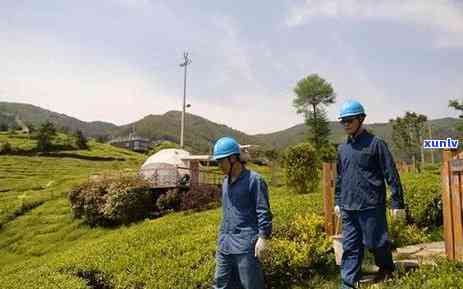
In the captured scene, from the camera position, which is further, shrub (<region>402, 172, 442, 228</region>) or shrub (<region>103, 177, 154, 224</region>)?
shrub (<region>103, 177, 154, 224</region>)

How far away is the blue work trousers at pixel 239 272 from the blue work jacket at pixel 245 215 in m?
0.08

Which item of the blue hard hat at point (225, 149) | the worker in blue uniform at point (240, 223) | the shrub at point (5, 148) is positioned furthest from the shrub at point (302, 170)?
the shrub at point (5, 148)

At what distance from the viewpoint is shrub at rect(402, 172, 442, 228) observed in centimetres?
881

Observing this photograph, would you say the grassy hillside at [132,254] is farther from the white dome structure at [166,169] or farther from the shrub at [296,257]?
the white dome structure at [166,169]

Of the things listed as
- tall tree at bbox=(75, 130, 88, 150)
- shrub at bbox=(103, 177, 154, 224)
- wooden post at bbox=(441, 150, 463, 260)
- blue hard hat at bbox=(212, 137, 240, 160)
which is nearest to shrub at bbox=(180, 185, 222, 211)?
shrub at bbox=(103, 177, 154, 224)

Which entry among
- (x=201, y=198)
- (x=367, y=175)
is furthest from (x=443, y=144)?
(x=201, y=198)

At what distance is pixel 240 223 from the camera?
4.93 meters

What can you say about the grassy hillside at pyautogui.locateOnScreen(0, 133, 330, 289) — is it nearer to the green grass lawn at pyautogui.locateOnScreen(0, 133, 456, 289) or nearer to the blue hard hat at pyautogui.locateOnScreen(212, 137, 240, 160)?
the green grass lawn at pyautogui.locateOnScreen(0, 133, 456, 289)

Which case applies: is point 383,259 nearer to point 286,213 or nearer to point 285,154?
point 286,213

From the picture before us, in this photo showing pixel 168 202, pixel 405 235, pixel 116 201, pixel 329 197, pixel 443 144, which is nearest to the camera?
pixel 443 144

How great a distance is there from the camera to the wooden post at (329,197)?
25.5 feet

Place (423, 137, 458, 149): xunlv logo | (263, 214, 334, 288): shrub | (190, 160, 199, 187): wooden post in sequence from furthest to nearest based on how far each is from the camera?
1. (190, 160, 199, 187): wooden post
2. (263, 214, 334, 288): shrub
3. (423, 137, 458, 149): xunlv logo

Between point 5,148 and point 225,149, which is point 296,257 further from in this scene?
point 5,148

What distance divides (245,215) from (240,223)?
0.32ft
